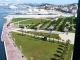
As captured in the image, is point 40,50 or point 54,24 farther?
point 54,24

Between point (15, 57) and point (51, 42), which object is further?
point (51, 42)

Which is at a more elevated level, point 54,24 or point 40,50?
point 54,24

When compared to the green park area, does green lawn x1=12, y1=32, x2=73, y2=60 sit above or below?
below

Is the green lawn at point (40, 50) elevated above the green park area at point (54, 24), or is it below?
below

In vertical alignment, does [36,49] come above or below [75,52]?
below

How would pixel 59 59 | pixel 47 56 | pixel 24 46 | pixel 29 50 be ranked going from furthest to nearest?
1. pixel 24 46
2. pixel 29 50
3. pixel 47 56
4. pixel 59 59

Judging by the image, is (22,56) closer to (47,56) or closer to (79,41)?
(47,56)

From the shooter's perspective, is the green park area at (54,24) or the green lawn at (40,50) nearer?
the green lawn at (40,50)

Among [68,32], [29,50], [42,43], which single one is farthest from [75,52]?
[68,32]

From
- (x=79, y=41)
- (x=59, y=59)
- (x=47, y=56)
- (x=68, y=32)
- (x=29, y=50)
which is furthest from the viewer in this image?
(x=68, y=32)

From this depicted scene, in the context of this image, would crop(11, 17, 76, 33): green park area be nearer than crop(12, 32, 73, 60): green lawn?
No
